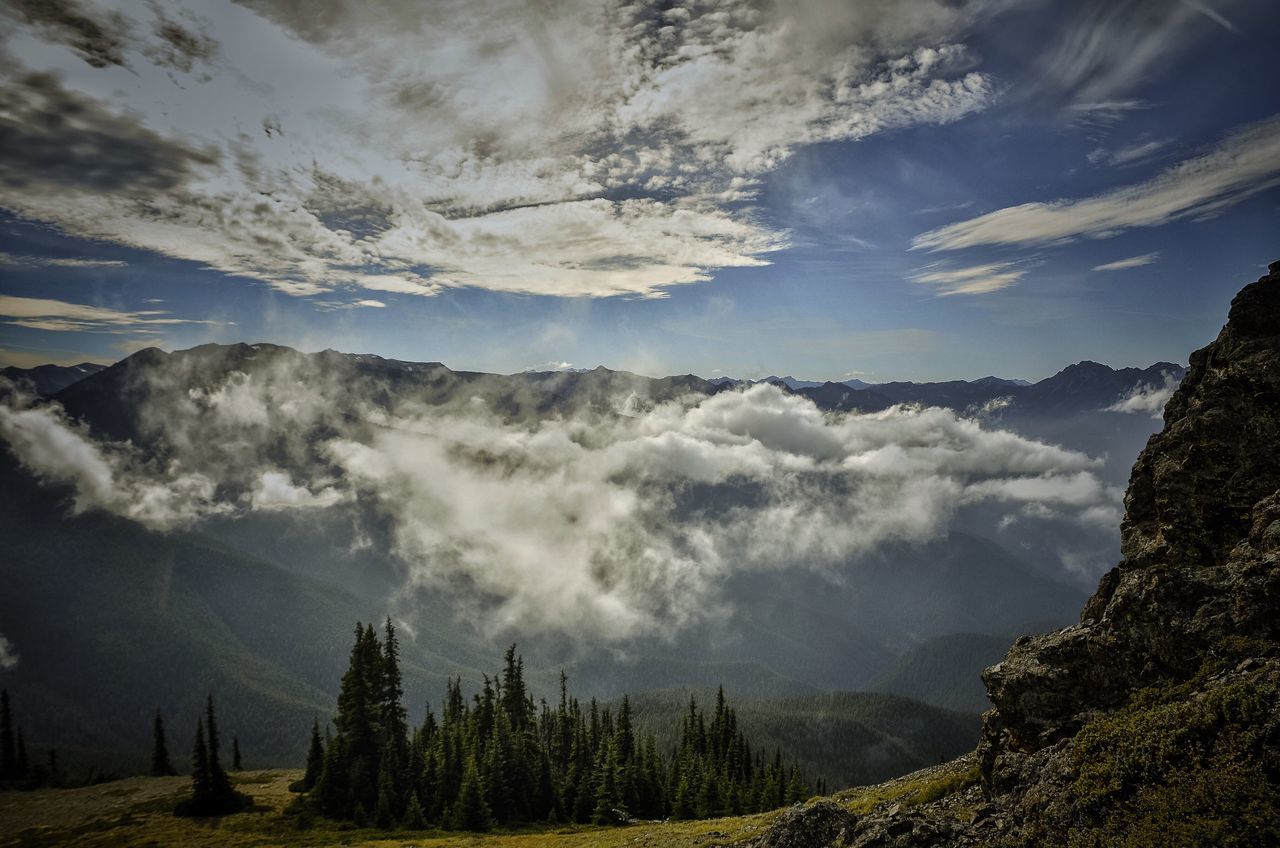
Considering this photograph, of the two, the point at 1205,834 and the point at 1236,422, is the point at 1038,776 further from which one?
the point at 1236,422

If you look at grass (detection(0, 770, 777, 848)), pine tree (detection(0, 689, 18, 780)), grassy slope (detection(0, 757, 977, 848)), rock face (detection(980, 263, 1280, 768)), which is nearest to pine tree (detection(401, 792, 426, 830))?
grass (detection(0, 770, 777, 848))

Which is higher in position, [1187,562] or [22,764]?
[1187,562]

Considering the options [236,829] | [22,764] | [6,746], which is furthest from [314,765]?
[6,746]

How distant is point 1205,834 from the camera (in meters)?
17.0

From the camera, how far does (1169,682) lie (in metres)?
23.8

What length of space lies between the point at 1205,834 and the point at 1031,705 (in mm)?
12510

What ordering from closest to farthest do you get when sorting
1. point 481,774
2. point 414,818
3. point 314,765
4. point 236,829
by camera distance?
point 236,829
point 414,818
point 481,774
point 314,765

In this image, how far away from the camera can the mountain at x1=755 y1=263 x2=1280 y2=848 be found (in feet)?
60.3

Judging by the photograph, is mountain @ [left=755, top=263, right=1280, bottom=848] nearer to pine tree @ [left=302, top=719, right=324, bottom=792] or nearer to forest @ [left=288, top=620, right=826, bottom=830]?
forest @ [left=288, top=620, right=826, bottom=830]

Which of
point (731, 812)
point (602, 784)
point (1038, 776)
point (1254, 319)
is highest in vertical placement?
point (1254, 319)

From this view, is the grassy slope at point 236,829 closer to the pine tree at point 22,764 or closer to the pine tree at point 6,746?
the pine tree at point 22,764

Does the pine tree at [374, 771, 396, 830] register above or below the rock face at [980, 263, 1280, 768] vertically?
below

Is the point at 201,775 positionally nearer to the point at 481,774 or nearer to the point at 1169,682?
the point at 481,774

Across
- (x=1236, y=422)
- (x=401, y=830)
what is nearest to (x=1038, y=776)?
(x=1236, y=422)
